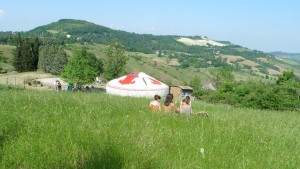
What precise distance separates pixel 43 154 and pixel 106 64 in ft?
340

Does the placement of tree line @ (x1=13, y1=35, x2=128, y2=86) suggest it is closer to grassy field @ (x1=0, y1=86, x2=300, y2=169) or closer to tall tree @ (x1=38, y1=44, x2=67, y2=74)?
tall tree @ (x1=38, y1=44, x2=67, y2=74)

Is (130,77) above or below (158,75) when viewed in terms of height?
above

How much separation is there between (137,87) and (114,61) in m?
70.5

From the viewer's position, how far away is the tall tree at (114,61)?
107062mm

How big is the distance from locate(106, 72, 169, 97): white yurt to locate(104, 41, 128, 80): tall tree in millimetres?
66495

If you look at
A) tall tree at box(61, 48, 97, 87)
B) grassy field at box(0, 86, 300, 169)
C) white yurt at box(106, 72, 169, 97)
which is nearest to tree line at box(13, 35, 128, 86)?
tall tree at box(61, 48, 97, 87)

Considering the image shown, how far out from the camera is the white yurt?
1508 inches

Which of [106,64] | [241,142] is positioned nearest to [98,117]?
[241,142]

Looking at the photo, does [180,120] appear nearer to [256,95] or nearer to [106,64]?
[256,95]

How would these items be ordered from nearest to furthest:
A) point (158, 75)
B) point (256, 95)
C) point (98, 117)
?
point (98, 117) < point (256, 95) < point (158, 75)

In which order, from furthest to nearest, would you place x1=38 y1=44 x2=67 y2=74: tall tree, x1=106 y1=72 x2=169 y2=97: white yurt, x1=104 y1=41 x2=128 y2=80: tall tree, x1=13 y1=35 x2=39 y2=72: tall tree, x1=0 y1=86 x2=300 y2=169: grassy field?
1. x1=38 y1=44 x2=67 y2=74: tall tree
2. x1=104 y1=41 x2=128 y2=80: tall tree
3. x1=13 y1=35 x2=39 y2=72: tall tree
4. x1=106 y1=72 x2=169 y2=97: white yurt
5. x1=0 y1=86 x2=300 y2=169: grassy field

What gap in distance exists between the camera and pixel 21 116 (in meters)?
7.14

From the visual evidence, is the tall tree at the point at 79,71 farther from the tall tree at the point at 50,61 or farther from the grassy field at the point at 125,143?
the grassy field at the point at 125,143

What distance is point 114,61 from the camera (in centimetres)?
10812
